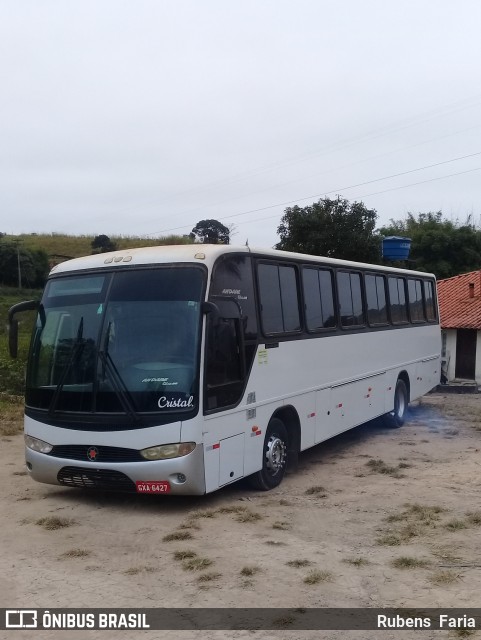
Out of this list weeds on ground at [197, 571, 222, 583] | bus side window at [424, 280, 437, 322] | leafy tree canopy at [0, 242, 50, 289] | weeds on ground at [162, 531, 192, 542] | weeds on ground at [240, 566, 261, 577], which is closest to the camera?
weeds on ground at [197, 571, 222, 583]

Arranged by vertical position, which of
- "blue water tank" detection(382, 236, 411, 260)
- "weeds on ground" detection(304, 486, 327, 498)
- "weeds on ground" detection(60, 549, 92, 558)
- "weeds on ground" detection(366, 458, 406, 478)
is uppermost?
"blue water tank" detection(382, 236, 411, 260)

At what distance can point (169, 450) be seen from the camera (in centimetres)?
823

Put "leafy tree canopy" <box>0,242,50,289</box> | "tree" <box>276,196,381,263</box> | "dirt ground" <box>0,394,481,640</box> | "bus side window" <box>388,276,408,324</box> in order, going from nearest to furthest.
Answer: "dirt ground" <box>0,394,481,640</box> < "bus side window" <box>388,276,408,324</box> < "tree" <box>276,196,381,263</box> < "leafy tree canopy" <box>0,242,50,289</box>

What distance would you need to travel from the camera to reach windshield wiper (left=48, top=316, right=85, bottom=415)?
8680mm

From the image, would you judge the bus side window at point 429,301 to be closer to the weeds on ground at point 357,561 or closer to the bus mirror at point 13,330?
the bus mirror at point 13,330

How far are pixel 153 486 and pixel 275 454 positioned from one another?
2.13 m

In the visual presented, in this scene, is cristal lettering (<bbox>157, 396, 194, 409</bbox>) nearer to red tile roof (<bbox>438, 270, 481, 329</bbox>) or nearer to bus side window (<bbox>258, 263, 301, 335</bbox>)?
bus side window (<bbox>258, 263, 301, 335</bbox>)

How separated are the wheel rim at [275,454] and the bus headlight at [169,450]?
5.95 ft

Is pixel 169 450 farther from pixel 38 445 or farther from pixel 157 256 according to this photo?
pixel 157 256

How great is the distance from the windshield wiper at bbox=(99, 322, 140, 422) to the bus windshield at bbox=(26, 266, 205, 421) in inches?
0.4

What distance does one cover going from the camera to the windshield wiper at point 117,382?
8.31m

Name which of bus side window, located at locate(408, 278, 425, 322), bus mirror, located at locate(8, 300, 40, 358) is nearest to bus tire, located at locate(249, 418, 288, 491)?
bus mirror, located at locate(8, 300, 40, 358)

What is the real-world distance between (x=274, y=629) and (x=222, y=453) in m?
3.31

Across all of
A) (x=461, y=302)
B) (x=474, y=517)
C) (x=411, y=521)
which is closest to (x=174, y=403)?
(x=411, y=521)
